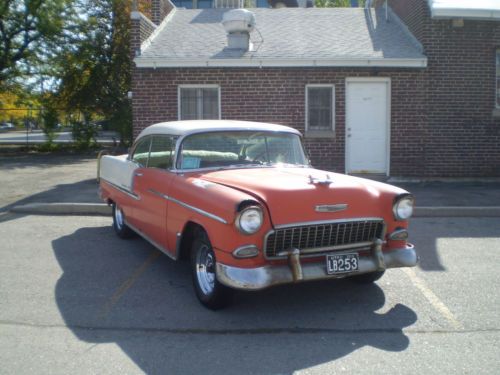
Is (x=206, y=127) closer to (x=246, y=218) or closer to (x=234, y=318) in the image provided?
(x=246, y=218)

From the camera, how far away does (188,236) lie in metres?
5.24

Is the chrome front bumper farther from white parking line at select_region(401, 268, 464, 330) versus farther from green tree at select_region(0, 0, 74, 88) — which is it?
Answer: green tree at select_region(0, 0, 74, 88)

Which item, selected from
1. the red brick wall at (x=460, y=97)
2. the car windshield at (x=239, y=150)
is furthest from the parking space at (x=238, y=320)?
the red brick wall at (x=460, y=97)

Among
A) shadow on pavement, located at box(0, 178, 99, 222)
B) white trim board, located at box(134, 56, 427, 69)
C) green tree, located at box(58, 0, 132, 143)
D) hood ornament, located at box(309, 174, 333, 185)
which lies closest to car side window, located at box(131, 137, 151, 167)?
hood ornament, located at box(309, 174, 333, 185)

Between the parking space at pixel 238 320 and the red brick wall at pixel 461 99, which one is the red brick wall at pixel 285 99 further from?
the parking space at pixel 238 320

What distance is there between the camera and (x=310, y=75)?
12398 millimetres

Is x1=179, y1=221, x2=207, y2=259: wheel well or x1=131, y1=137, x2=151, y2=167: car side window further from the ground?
x1=131, y1=137, x2=151, y2=167: car side window

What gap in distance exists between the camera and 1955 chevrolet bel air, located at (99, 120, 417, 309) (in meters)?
4.37

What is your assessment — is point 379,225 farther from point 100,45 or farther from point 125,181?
point 100,45

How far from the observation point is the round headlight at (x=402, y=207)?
495 cm

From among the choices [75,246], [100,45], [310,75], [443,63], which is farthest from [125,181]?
[100,45]

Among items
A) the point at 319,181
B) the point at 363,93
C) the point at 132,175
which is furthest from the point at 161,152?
the point at 363,93

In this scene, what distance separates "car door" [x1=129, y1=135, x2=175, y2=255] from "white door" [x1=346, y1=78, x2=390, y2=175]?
7.13 m

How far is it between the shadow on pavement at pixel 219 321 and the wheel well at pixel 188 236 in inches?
16.0
